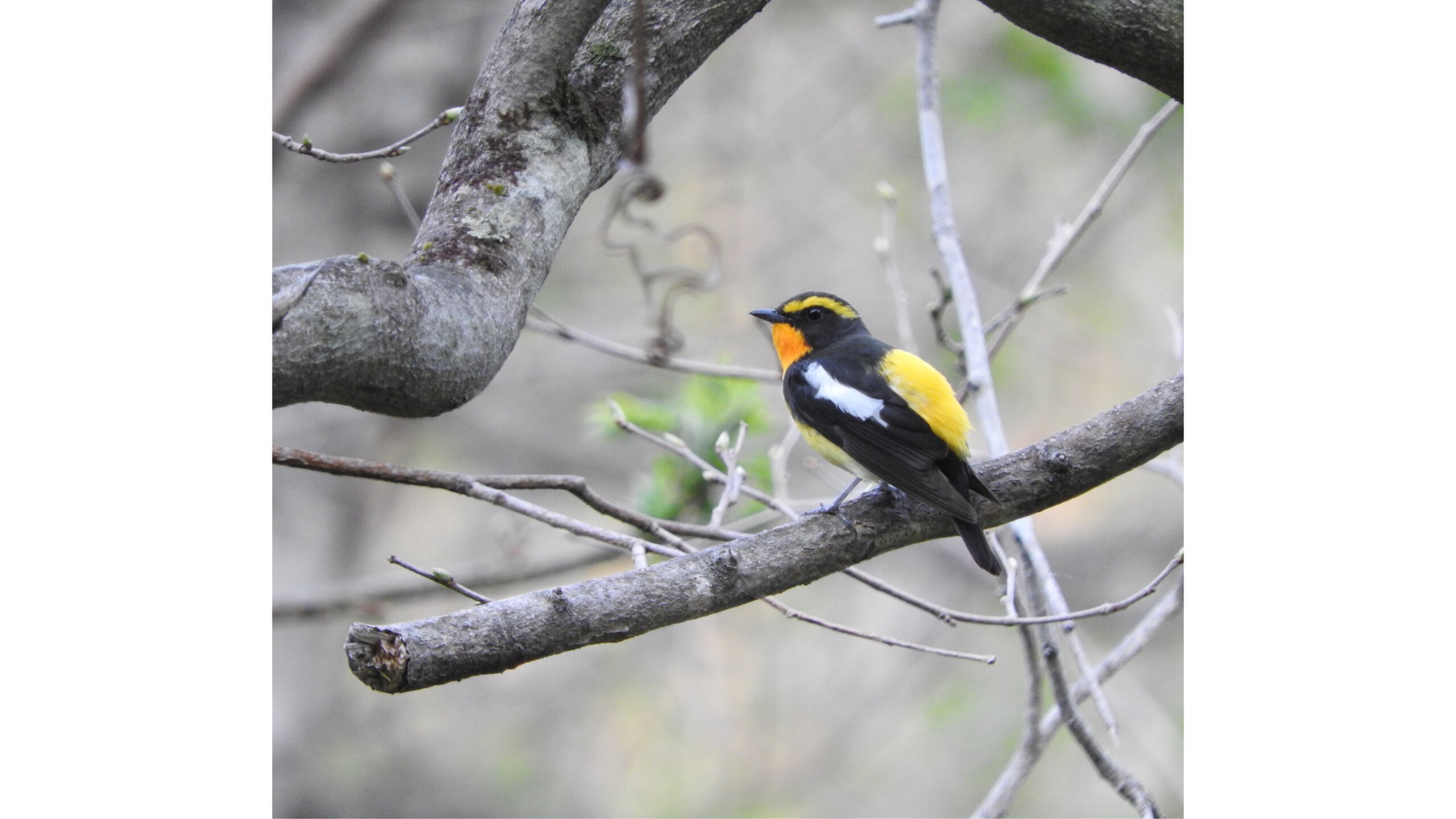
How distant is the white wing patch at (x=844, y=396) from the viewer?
2.38m

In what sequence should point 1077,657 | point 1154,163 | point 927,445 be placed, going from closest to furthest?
point 927,445 < point 1077,657 < point 1154,163

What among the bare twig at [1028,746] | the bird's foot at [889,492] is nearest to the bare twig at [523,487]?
the bird's foot at [889,492]

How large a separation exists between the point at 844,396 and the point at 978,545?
57 centimetres

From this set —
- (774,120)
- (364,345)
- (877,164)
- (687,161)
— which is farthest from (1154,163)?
(364,345)

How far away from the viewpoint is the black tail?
2.01m

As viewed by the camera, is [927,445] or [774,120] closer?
[927,445]

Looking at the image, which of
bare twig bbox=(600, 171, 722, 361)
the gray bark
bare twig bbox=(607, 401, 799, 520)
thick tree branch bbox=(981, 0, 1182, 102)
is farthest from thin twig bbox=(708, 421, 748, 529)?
thick tree branch bbox=(981, 0, 1182, 102)

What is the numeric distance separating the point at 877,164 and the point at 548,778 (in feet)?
15.3

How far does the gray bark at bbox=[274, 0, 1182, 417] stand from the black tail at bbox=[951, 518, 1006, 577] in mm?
980

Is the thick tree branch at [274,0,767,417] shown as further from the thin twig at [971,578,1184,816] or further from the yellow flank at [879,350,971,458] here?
the thin twig at [971,578,1184,816]

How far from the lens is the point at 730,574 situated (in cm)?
156

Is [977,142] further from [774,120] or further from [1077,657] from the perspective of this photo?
[1077,657]
